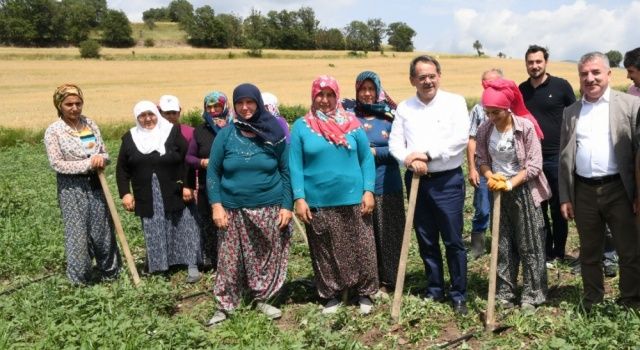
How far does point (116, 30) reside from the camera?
64000mm

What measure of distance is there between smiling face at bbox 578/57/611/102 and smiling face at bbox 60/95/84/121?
4176 millimetres

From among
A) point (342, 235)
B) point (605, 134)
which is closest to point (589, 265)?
Result: point (605, 134)

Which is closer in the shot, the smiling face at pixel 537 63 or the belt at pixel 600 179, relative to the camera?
the belt at pixel 600 179

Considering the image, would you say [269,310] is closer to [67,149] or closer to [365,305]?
[365,305]

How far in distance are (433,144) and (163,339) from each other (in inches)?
93.3

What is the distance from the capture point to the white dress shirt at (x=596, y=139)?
12.4 feet

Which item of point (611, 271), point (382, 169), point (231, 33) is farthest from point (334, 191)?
point (231, 33)

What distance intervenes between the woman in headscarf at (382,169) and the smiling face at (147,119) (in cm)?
206

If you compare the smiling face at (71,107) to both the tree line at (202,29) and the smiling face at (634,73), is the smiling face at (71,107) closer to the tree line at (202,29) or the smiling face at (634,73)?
the smiling face at (634,73)

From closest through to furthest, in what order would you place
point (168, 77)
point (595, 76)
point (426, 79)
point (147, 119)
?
point (595, 76) → point (426, 79) → point (147, 119) → point (168, 77)

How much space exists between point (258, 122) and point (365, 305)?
1701 millimetres

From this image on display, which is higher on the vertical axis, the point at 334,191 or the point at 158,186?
the point at 334,191

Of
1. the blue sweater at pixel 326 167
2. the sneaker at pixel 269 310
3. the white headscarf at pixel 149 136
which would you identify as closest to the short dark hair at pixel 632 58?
the blue sweater at pixel 326 167

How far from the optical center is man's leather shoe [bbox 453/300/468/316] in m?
4.12
